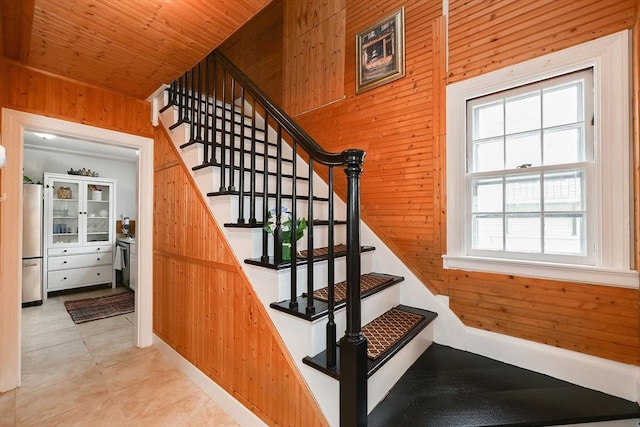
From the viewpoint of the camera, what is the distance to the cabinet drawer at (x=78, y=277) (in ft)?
14.6

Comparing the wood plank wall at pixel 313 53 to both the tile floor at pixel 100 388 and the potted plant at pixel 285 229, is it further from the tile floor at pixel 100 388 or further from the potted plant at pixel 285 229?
the tile floor at pixel 100 388

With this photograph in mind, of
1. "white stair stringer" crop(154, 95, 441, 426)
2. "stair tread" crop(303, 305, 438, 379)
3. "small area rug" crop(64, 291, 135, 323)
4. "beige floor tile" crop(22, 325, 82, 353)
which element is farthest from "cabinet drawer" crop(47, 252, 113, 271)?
"stair tread" crop(303, 305, 438, 379)

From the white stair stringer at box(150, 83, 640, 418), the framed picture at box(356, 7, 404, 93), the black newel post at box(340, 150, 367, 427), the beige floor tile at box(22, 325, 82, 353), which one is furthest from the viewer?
the beige floor tile at box(22, 325, 82, 353)

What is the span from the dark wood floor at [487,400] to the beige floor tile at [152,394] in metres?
1.58

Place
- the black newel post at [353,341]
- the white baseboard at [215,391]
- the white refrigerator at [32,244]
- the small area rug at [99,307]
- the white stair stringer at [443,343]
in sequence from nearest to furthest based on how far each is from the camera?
the black newel post at [353,341] < the white stair stringer at [443,343] < the white baseboard at [215,391] < the small area rug at [99,307] < the white refrigerator at [32,244]

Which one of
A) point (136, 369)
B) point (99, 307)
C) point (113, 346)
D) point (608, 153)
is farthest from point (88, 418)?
point (608, 153)

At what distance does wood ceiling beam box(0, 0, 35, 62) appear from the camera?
1522 mm

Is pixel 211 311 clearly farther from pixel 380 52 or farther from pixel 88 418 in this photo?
pixel 380 52

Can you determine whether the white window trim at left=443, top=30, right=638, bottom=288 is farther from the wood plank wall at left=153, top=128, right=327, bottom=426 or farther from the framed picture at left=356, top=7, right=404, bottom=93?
the wood plank wall at left=153, top=128, right=327, bottom=426

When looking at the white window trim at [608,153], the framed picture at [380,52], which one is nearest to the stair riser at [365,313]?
the white window trim at [608,153]

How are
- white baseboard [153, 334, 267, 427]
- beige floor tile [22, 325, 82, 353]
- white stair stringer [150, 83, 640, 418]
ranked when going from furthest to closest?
beige floor tile [22, 325, 82, 353] < white baseboard [153, 334, 267, 427] < white stair stringer [150, 83, 640, 418]

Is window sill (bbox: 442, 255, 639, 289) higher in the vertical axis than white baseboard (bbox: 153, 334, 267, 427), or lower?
higher

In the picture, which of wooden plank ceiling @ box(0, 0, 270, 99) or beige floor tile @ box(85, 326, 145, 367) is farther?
beige floor tile @ box(85, 326, 145, 367)

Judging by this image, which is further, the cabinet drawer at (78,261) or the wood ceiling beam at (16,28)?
the cabinet drawer at (78,261)
